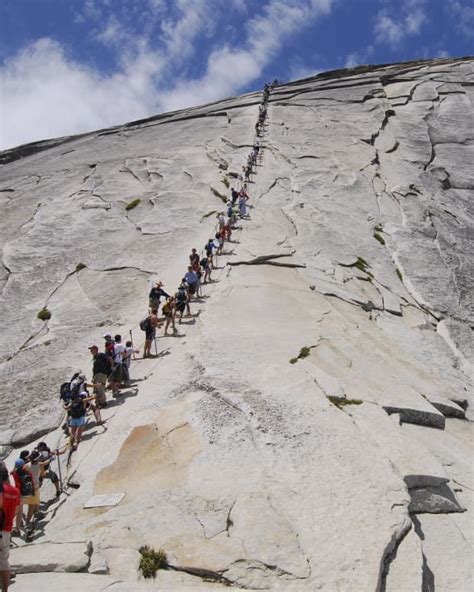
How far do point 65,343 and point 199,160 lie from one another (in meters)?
24.4

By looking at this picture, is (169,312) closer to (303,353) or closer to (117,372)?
(117,372)

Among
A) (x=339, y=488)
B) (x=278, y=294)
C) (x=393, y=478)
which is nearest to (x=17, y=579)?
(x=339, y=488)

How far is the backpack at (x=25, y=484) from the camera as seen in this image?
1313 centimetres

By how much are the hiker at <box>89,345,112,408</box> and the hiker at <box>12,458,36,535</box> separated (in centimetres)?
416

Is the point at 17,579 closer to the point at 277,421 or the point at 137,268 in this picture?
the point at 277,421

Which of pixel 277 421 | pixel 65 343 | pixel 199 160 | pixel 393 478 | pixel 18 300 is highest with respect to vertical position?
pixel 199 160

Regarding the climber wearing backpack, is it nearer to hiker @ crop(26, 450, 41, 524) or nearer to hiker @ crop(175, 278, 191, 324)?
hiker @ crop(26, 450, 41, 524)

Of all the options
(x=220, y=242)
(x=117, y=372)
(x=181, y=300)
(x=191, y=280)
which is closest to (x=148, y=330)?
(x=117, y=372)

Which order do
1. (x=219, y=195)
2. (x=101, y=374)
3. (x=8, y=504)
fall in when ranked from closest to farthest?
1. (x=8, y=504)
2. (x=101, y=374)
3. (x=219, y=195)

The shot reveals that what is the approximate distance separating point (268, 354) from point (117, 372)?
4681mm

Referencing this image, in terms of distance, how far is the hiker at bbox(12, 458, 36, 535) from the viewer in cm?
1291

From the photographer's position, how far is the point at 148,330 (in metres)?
20.5

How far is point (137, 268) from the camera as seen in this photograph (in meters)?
29.2

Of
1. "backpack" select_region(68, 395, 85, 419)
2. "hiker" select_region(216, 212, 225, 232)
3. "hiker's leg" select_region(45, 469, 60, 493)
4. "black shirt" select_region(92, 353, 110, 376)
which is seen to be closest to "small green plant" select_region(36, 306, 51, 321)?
"black shirt" select_region(92, 353, 110, 376)
